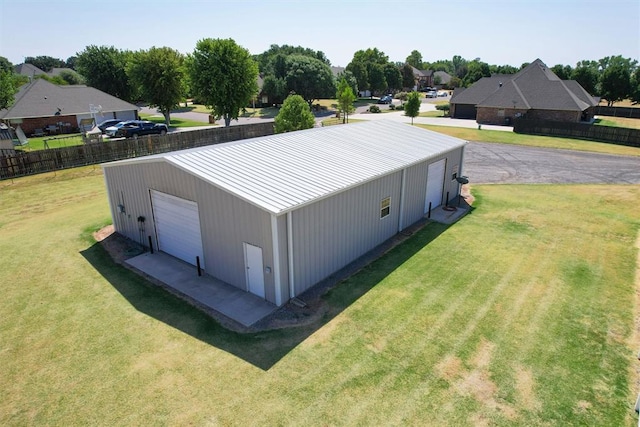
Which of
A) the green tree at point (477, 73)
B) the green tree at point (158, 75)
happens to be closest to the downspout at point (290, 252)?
the green tree at point (158, 75)

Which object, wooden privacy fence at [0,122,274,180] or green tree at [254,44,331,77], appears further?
green tree at [254,44,331,77]

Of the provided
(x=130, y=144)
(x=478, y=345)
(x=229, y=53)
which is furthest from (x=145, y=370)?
(x=229, y=53)

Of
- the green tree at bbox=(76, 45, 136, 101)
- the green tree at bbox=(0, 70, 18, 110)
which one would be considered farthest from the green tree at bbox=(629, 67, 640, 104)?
the green tree at bbox=(0, 70, 18, 110)

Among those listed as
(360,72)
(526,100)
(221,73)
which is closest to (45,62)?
(360,72)

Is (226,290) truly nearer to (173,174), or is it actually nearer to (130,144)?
(173,174)

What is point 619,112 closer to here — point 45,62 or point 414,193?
point 414,193

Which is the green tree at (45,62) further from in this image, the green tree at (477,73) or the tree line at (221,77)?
the green tree at (477,73)

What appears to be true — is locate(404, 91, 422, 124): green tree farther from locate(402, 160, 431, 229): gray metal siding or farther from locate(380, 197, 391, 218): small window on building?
locate(380, 197, 391, 218): small window on building

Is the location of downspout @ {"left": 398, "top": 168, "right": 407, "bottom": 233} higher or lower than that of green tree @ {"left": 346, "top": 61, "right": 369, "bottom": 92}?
lower
